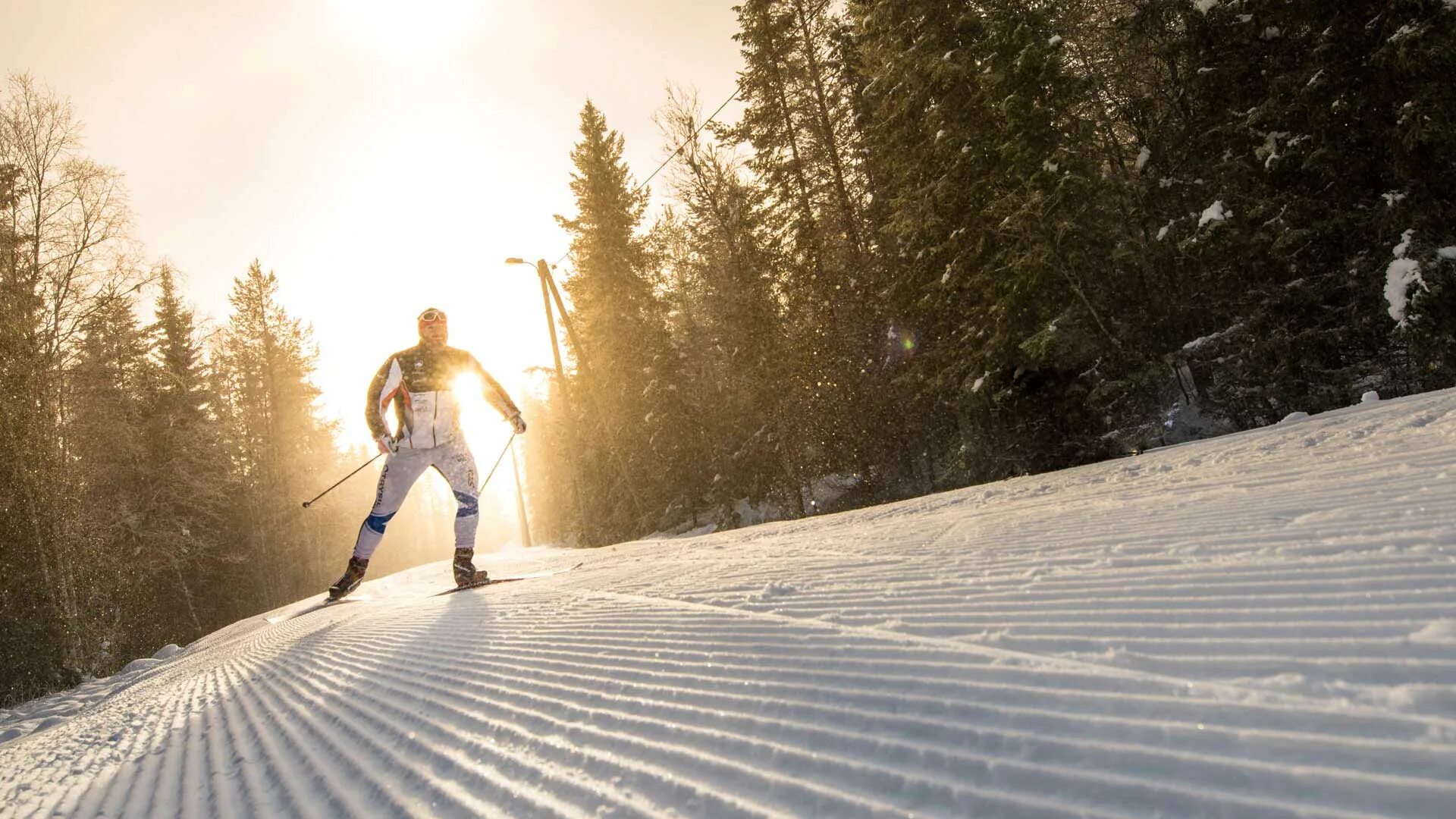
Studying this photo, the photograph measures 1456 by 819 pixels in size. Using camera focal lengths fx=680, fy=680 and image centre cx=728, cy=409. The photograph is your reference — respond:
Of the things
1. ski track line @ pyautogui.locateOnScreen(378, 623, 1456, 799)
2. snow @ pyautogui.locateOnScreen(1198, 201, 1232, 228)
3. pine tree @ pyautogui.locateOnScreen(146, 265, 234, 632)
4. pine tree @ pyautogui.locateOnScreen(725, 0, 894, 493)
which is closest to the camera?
ski track line @ pyautogui.locateOnScreen(378, 623, 1456, 799)

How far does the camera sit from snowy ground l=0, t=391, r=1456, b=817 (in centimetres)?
80

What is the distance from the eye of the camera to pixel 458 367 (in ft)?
20.1

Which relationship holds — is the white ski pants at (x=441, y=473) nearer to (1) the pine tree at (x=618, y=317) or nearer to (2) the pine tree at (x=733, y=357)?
(2) the pine tree at (x=733, y=357)

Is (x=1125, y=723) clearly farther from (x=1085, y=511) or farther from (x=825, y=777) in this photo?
(x=1085, y=511)

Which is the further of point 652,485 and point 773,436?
point 652,485

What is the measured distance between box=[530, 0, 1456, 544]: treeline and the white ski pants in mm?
7826

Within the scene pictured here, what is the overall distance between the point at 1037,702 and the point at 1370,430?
2928 millimetres

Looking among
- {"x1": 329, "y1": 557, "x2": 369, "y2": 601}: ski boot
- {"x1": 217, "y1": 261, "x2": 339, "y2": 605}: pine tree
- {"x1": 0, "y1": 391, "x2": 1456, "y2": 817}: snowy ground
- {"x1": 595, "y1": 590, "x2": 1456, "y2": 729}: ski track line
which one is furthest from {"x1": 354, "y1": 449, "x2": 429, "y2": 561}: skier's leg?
{"x1": 217, "y1": 261, "x2": 339, "y2": 605}: pine tree

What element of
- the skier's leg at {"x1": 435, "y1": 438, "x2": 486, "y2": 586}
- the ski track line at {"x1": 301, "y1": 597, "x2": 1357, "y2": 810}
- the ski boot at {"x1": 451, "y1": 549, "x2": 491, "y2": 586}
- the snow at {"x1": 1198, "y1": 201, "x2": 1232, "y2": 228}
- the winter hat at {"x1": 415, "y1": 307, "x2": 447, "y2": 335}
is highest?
the snow at {"x1": 1198, "y1": 201, "x2": 1232, "y2": 228}

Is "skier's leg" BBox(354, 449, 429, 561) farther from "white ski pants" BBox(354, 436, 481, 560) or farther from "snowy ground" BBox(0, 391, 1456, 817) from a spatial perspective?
"snowy ground" BBox(0, 391, 1456, 817)

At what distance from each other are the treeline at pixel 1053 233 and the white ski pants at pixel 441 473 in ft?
25.7

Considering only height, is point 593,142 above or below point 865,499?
above

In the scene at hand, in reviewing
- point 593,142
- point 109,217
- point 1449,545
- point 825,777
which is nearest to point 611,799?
point 825,777

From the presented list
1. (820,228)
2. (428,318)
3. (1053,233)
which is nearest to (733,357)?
(820,228)
